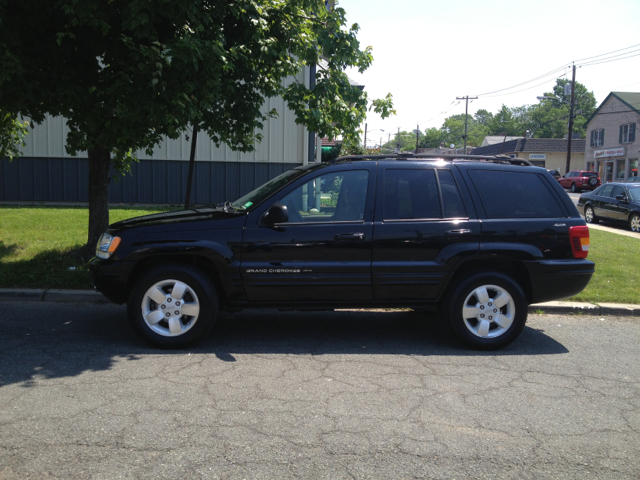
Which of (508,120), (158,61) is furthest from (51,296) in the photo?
(508,120)

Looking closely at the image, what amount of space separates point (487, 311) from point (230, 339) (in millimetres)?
2598

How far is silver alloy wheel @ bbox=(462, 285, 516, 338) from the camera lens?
18.4ft

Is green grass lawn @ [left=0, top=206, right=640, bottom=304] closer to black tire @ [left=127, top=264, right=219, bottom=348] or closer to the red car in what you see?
black tire @ [left=127, top=264, right=219, bottom=348]

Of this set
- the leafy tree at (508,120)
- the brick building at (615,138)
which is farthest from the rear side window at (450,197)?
the leafy tree at (508,120)

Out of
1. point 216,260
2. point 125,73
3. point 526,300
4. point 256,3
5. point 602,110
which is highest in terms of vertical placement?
point 602,110

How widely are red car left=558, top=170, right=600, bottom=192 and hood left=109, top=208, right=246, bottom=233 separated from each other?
43.5 m

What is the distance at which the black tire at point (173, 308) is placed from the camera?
5367mm

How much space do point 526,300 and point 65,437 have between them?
168 inches

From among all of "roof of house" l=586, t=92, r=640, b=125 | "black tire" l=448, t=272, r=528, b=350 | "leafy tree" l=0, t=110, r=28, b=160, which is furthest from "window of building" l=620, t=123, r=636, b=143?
"black tire" l=448, t=272, r=528, b=350

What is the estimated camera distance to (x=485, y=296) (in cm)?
562

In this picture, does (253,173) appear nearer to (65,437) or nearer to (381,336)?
(381,336)

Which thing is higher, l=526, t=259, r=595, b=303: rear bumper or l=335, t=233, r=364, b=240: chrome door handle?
l=335, t=233, r=364, b=240: chrome door handle

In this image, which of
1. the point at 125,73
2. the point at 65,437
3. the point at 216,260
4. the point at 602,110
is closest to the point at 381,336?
the point at 216,260

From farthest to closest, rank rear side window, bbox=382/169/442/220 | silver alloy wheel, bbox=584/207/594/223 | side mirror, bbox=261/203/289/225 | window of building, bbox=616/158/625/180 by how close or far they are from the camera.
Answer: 1. window of building, bbox=616/158/625/180
2. silver alloy wheel, bbox=584/207/594/223
3. rear side window, bbox=382/169/442/220
4. side mirror, bbox=261/203/289/225
